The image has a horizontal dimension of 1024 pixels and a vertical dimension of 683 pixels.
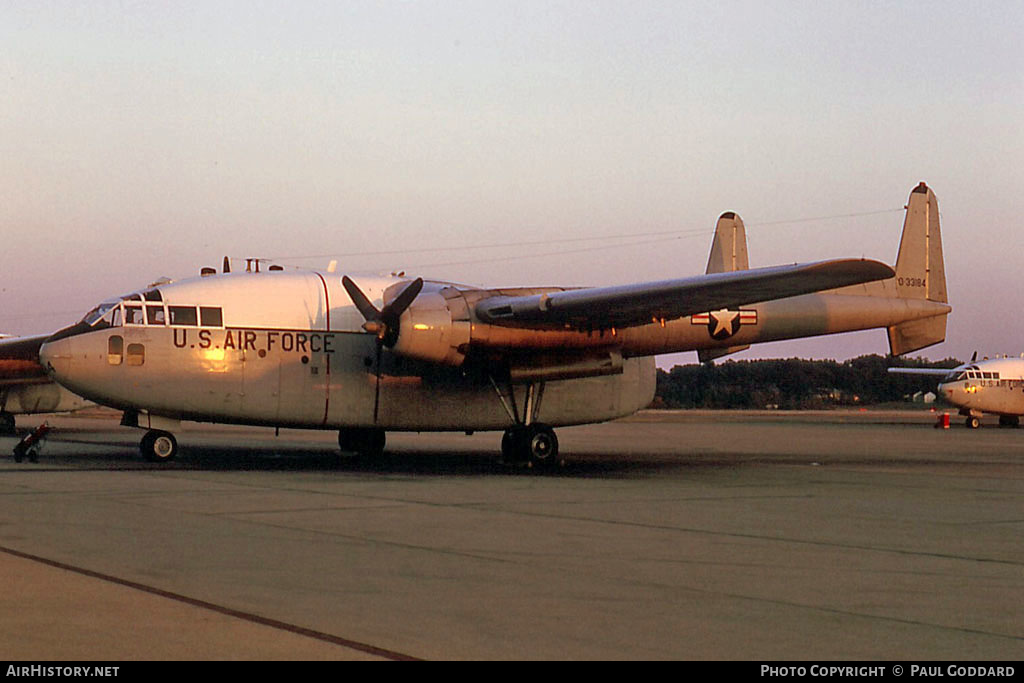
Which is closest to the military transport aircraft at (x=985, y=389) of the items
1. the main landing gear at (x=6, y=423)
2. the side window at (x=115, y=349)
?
the main landing gear at (x=6, y=423)

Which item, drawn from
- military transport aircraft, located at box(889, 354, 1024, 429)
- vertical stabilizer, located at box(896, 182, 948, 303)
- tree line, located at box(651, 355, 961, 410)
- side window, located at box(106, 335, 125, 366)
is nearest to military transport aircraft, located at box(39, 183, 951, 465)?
side window, located at box(106, 335, 125, 366)

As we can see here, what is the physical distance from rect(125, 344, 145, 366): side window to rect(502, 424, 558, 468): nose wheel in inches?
303

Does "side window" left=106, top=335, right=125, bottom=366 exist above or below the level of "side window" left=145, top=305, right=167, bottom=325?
below

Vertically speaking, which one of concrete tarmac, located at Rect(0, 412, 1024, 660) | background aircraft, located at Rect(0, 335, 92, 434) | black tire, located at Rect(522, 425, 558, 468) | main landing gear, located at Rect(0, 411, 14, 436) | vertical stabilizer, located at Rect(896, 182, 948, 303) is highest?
vertical stabilizer, located at Rect(896, 182, 948, 303)

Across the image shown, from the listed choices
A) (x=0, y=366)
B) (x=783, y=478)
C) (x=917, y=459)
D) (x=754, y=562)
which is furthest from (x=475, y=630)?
(x=0, y=366)

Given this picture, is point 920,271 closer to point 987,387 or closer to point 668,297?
point 668,297

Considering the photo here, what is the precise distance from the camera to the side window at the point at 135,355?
2153 cm

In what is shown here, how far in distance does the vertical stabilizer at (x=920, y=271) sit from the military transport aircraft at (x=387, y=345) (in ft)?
12.9

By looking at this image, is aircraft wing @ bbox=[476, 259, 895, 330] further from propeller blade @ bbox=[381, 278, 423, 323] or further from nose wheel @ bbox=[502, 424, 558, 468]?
nose wheel @ bbox=[502, 424, 558, 468]

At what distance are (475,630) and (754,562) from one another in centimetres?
367

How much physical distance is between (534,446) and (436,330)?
3670 mm

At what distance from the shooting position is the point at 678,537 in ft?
36.8

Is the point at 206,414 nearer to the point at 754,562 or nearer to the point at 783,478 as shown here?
the point at 783,478

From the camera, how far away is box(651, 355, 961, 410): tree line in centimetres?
11550
